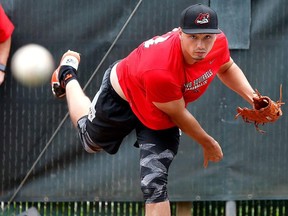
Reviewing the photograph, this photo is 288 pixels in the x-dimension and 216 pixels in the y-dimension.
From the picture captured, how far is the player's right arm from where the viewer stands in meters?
6.77

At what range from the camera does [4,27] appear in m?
7.95

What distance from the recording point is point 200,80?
270 inches

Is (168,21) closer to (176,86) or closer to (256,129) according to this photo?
(256,129)

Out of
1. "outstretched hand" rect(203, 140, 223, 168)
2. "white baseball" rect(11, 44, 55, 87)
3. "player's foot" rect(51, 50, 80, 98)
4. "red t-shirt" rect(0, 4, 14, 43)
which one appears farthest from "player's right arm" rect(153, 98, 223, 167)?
"red t-shirt" rect(0, 4, 14, 43)

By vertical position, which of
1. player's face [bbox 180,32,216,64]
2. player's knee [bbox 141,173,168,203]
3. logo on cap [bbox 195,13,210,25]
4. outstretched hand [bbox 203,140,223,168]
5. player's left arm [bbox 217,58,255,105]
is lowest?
player's knee [bbox 141,173,168,203]

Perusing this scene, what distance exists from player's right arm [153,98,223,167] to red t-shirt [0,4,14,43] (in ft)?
5.58

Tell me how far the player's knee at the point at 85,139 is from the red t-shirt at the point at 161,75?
1.71 ft

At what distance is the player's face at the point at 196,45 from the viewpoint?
6586mm

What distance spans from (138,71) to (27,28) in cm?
162

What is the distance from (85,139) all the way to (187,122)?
0.93 meters

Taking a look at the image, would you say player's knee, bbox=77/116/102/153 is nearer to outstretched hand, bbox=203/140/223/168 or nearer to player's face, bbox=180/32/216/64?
outstretched hand, bbox=203/140/223/168

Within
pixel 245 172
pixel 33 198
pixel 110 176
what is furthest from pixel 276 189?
pixel 33 198

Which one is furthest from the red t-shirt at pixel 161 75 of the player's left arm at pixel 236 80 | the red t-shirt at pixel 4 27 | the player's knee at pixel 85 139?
the red t-shirt at pixel 4 27

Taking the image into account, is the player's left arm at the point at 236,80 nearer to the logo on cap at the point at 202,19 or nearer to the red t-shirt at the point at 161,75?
the red t-shirt at the point at 161,75
